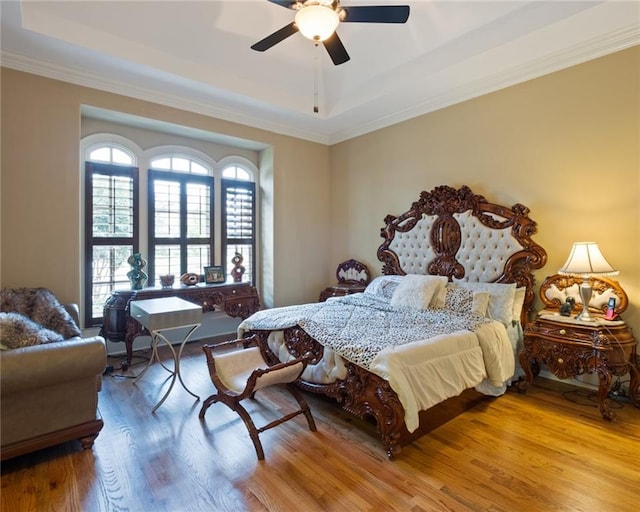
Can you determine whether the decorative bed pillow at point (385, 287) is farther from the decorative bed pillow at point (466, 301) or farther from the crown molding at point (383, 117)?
the crown molding at point (383, 117)

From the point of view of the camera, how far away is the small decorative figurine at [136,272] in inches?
173

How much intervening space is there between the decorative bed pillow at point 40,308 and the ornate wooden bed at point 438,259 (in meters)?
1.59

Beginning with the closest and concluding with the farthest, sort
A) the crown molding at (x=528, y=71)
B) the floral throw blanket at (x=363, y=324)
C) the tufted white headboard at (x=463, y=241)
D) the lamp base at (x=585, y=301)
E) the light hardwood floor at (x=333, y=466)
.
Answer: the light hardwood floor at (x=333, y=466), the floral throw blanket at (x=363, y=324), the lamp base at (x=585, y=301), the crown molding at (x=528, y=71), the tufted white headboard at (x=463, y=241)

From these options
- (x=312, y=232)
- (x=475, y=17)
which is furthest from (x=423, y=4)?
(x=312, y=232)

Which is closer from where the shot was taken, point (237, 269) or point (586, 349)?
point (586, 349)

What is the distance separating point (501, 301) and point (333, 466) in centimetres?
232

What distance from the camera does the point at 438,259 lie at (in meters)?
4.44

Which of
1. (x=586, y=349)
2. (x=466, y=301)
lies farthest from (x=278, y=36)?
(x=586, y=349)

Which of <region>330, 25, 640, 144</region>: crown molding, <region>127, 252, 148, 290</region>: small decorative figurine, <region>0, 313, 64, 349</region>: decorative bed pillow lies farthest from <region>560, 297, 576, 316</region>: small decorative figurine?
<region>127, 252, 148, 290</region>: small decorative figurine

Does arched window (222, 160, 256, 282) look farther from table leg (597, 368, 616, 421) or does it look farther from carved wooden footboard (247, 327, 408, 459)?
table leg (597, 368, 616, 421)

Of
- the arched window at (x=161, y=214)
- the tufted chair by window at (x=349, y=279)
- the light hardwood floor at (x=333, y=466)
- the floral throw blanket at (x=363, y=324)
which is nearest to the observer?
the light hardwood floor at (x=333, y=466)

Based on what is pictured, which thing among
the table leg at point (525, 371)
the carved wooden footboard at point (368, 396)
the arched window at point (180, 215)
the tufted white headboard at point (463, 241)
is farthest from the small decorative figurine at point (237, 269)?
the table leg at point (525, 371)

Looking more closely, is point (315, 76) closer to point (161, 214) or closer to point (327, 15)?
point (327, 15)

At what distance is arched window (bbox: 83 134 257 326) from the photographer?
4.46 m
